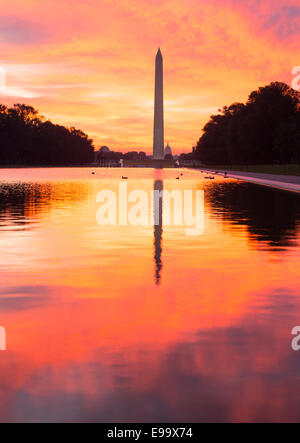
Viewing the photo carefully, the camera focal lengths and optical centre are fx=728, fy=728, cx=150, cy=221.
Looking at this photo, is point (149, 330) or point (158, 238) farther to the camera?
point (158, 238)

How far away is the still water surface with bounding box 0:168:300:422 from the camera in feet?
19.3

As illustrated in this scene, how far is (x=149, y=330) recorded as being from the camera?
27.8ft

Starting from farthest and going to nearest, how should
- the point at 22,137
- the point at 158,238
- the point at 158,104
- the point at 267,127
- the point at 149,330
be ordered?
the point at 22,137, the point at 158,104, the point at 267,127, the point at 158,238, the point at 149,330

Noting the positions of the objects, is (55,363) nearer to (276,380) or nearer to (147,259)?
(276,380)

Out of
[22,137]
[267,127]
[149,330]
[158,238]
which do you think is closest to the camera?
[149,330]

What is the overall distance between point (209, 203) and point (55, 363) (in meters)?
27.1

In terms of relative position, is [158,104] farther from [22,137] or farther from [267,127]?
[22,137]

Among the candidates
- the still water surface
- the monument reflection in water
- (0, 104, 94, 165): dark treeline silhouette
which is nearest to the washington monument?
(0, 104, 94, 165): dark treeline silhouette

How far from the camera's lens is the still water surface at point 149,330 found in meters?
5.89

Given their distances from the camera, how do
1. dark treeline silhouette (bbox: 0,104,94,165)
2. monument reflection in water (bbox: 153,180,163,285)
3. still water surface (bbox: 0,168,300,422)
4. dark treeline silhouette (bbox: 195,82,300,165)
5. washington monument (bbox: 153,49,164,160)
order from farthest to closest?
dark treeline silhouette (bbox: 0,104,94,165), washington monument (bbox: 153,49,164,160), dark treeline silhouette (bbox: 195,82,300,165), monument reflection in water (bbox: 153,180,163,285), still water surface (bbox: 0,168,300,422)

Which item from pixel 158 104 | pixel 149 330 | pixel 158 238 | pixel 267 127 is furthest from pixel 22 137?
pixel 149 330

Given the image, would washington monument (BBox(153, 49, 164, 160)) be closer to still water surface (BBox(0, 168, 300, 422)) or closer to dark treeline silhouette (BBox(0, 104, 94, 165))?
dark treeline silhouette (BBox(0, 104, 94, 165))

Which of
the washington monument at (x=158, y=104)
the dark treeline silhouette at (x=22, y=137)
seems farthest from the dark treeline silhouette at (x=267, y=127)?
the dark treeline silhouette at (x=22, y=137)
